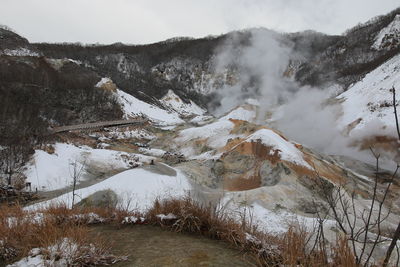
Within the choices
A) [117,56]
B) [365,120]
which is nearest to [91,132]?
[365,120]

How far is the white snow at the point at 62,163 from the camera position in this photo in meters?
14.1

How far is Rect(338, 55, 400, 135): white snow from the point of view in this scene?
23.2 metres

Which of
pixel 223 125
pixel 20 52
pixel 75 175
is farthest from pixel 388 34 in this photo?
pixel 75 175

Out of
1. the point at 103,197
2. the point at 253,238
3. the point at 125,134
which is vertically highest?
the point at 125,134

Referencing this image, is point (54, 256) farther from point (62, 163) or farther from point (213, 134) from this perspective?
point (213, 134)

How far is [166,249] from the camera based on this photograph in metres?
2.56

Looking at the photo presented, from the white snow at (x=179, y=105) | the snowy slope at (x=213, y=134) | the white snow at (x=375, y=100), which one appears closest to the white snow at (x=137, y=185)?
the snowy slope at (x=213, y=134)

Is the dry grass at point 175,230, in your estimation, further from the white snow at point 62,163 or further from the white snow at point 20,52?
the white snow at point 20,52

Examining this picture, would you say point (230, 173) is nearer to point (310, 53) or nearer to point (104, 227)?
point (104, 227)

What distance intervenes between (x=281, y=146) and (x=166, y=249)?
14289mm

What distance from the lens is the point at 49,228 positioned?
2504 millimetres

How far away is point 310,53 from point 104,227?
84.1 m

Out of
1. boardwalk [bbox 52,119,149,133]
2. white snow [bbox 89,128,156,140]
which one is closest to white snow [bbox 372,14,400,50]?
white snow [bbox 89,128,156,140]

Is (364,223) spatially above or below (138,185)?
above
